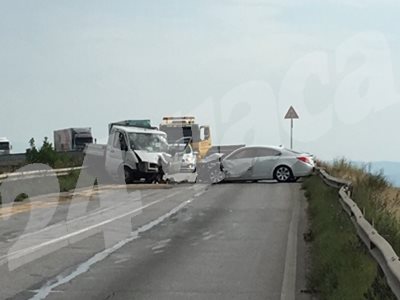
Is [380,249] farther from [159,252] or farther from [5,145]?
[5,145]

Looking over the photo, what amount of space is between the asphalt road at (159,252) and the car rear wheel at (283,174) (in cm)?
985

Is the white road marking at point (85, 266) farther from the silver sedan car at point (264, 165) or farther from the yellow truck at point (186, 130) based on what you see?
the yellow truck at point (186, 130)

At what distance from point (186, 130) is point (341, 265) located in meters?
40.1

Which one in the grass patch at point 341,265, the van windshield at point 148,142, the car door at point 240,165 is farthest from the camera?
the van windshield at point 148,142

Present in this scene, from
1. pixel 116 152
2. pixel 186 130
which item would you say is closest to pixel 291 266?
pixel 116 152

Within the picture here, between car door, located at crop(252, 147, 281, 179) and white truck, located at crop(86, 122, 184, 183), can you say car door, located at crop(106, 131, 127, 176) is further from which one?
car door, located at crop(252, 147, 281, 179)

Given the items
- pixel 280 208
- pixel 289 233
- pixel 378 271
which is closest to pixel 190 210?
pixel 280 208

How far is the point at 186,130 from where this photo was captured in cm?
4944

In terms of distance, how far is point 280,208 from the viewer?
20438 millimetres

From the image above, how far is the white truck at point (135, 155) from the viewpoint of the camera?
32500mm

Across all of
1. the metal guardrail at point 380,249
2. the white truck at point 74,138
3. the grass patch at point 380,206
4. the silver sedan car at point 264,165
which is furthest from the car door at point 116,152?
the white truck at point 74,138

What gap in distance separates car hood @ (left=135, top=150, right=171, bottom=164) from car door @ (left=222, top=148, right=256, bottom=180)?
2.87 meters

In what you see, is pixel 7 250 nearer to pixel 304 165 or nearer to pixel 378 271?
pixel 378 271

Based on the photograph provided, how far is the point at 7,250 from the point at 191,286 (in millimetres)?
4510
